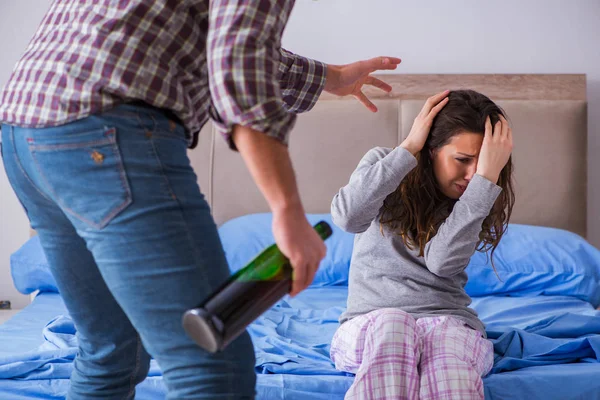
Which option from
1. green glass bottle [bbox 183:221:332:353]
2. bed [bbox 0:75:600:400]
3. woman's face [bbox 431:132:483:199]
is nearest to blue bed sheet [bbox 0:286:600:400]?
bed [bbox 0:75:600:400]

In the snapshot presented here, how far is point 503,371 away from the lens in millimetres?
1550

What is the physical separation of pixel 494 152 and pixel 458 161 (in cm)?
10

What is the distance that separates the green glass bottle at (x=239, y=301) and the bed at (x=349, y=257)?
0.67 meters

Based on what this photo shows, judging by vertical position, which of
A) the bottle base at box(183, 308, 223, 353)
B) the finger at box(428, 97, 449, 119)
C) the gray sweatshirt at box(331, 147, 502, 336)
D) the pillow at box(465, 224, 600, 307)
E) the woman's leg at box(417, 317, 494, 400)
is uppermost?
the finger at box(428, 97, 449, 119)

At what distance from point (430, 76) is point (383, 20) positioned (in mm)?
336

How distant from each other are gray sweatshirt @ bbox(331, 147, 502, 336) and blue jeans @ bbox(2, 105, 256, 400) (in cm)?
78

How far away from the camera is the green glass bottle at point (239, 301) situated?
0.76m

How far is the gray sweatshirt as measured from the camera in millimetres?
1546

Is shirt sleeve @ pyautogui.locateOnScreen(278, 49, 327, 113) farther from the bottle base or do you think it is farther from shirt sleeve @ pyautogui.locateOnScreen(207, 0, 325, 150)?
the bottle base

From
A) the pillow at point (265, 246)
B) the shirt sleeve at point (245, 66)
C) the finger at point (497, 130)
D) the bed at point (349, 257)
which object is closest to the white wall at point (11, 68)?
the bed at point (349, 257)

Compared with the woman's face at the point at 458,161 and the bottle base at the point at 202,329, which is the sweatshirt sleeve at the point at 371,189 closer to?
the woman's face at the point at 458,161

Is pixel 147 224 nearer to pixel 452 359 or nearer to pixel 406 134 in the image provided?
pixel 452 359

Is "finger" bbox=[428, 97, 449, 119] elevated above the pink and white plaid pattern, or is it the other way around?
"finger" bbox=[428, 97, 449, 119]

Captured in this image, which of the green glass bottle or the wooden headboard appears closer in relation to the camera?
the green glass bottle
